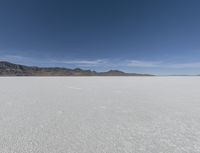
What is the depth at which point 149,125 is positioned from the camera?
2811mm

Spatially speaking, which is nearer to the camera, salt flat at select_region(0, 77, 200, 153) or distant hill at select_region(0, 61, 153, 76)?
salt flat at select_region(0, 77, 200, 153)

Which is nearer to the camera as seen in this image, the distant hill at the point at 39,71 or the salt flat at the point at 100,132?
the salt flat at the point at 100,132

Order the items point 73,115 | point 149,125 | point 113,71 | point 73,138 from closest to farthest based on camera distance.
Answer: point 73,138 < point 149,125 < point 73,115 < point 113,71

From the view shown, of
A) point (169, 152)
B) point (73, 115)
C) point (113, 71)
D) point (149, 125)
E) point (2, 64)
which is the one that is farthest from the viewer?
point (113, 71)

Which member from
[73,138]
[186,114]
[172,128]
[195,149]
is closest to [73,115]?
[73,138]

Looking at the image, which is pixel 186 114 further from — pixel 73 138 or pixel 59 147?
pixel 59 147

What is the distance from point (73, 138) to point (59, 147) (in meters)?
0.30

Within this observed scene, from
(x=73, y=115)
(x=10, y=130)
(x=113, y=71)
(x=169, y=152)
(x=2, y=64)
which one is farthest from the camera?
(x=113, y=71)

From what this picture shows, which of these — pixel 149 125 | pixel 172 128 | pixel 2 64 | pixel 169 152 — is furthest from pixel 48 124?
pixel 2 64

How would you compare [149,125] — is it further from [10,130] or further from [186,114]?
[10,130]

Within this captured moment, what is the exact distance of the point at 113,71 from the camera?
100812 mm

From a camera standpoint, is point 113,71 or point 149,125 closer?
point 149,125

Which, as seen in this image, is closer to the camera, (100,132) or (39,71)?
(100,132)

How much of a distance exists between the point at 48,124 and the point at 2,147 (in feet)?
3.02
